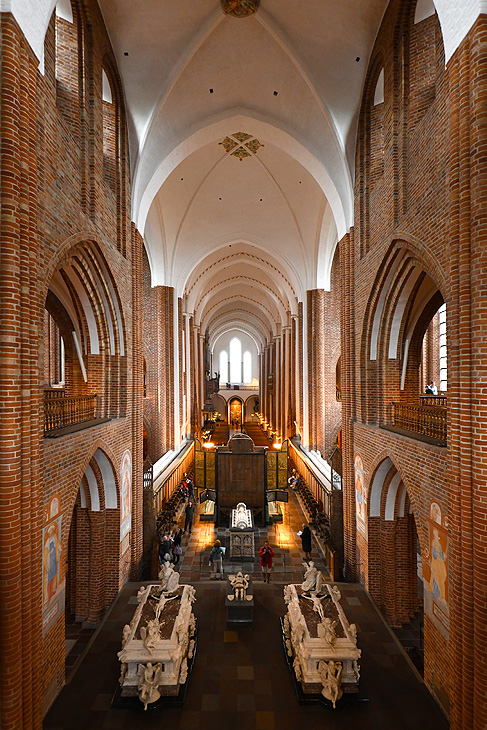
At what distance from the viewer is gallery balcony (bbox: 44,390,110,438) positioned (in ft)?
20.6

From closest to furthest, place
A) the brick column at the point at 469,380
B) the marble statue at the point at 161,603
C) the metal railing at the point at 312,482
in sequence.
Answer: the brick column at the point at 469,380
the marble statue at the point at 161,603
the metal railing at the point at 312,482

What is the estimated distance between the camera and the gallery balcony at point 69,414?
20.6ft

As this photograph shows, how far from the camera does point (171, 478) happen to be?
14.6 metres

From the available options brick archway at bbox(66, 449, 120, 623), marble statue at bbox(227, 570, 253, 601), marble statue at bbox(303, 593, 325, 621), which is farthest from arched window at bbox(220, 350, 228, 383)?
marble statue at bbox(303, 593, 325, 621)

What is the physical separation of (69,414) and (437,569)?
6159 millimetres

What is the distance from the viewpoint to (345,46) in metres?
8.52

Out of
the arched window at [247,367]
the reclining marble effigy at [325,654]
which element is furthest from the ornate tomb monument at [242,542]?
the arched window at [247,367]

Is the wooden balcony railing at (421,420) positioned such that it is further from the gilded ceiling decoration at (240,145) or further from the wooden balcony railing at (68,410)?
the gilded ceiling decoration at (240,145)

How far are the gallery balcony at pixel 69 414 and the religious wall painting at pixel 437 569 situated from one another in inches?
212

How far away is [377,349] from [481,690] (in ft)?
20.3

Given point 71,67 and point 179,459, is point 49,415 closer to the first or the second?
point 71,67

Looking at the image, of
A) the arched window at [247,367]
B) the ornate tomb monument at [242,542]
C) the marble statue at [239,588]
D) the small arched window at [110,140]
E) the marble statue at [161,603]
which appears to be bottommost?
the ornate tomb monument at [242,542]

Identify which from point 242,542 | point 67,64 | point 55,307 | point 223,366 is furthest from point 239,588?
point 223,366

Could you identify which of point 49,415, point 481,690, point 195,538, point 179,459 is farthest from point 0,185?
point 179,459
